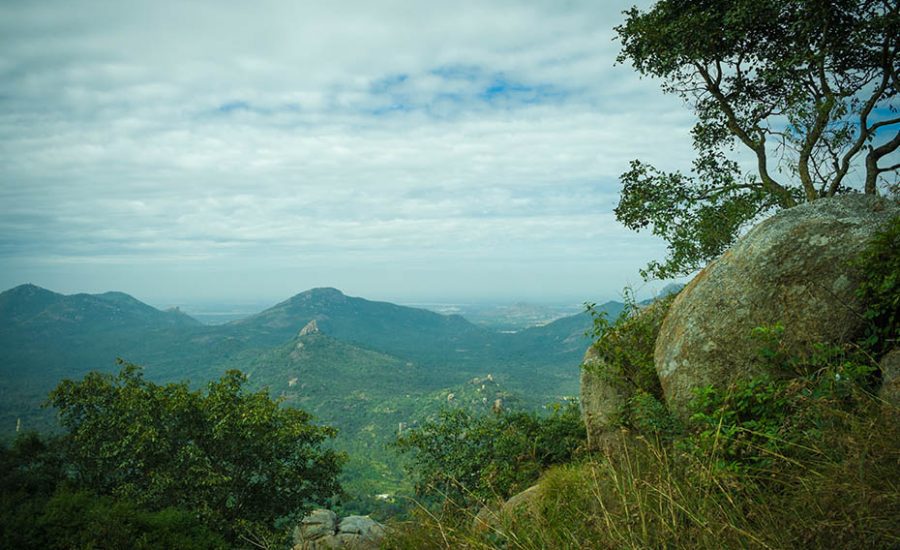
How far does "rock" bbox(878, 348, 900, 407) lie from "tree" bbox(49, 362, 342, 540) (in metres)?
24.8

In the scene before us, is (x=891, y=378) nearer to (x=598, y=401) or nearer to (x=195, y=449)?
(x=598, y=401)

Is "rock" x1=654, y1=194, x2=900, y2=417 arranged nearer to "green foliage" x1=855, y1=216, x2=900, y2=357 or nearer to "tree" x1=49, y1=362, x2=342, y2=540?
"green foliage" x1=855, y1=216, x2=900, y2=357

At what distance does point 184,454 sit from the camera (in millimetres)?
23328

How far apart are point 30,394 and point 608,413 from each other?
237 m

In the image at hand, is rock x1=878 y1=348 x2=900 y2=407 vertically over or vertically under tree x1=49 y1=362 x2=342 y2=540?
over

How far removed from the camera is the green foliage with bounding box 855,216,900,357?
5629 millimetres

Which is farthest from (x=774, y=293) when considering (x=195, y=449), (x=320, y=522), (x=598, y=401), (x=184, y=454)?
(x=184, y=454)

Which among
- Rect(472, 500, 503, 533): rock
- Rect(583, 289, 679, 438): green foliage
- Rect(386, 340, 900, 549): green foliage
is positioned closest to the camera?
Rect(386, 340, 900, 549): green foliage

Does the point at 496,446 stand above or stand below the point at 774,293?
below

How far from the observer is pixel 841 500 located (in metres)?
2.63

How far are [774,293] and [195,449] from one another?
1042 inches

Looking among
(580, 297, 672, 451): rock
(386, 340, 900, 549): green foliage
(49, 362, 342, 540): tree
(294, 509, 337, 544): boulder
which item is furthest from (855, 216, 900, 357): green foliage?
(49, 362, 342, 540): tree

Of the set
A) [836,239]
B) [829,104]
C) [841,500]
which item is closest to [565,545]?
[841,500]

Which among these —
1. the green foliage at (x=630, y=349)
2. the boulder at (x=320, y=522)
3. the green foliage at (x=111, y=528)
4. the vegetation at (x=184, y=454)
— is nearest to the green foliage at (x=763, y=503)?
the green foliage at (x=630, y=349)
